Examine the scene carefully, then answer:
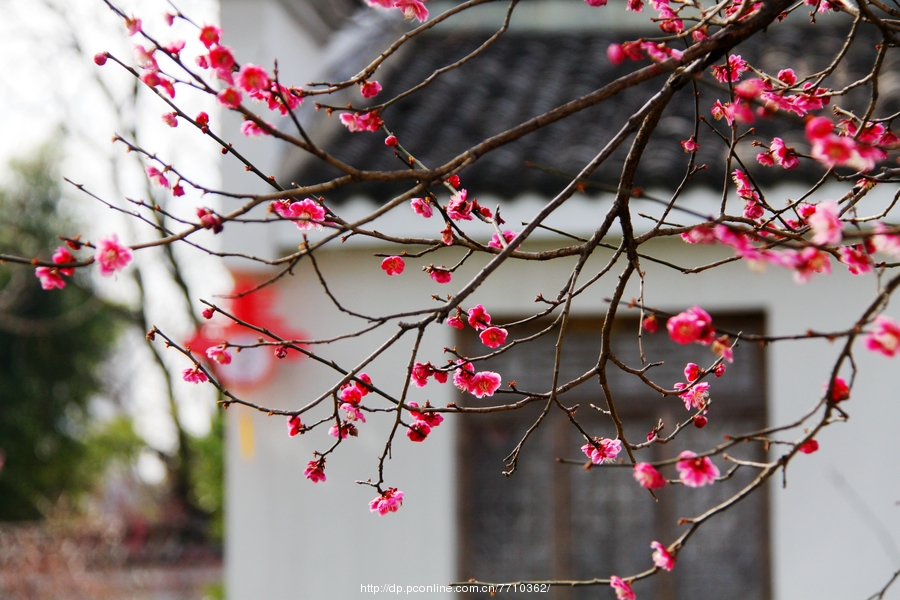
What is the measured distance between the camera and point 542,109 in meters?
4.44

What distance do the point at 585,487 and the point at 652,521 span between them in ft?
Result: 1.04

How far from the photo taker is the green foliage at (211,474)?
9.20m

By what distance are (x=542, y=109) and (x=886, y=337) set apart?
3514 millimetres

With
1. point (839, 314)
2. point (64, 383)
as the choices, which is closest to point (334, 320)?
point (839, 314)

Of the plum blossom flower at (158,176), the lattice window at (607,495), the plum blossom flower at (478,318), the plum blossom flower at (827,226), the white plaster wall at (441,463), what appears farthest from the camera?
the lattice window at (607,495)

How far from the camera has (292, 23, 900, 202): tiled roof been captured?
3.77 meters

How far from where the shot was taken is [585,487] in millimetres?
3885

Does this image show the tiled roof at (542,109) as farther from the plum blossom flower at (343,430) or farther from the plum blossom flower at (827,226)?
the plum blossom flower at (827,226)

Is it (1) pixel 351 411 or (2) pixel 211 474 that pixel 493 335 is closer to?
(1) pixel 351 411

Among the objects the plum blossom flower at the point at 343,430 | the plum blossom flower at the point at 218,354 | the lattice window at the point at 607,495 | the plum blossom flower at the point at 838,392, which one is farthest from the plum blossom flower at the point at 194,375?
the lattice window at the point at 607,495

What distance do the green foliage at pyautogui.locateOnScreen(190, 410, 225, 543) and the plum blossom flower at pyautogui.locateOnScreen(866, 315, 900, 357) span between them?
27.8 ft

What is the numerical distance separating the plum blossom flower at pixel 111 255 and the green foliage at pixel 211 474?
8.09 m

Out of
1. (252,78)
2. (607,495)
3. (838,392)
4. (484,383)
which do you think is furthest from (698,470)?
(607,495)

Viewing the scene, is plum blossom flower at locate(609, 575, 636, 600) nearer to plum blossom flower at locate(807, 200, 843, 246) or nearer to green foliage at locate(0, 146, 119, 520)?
plum blossom flower at locate(807, 200, 843, 246)
